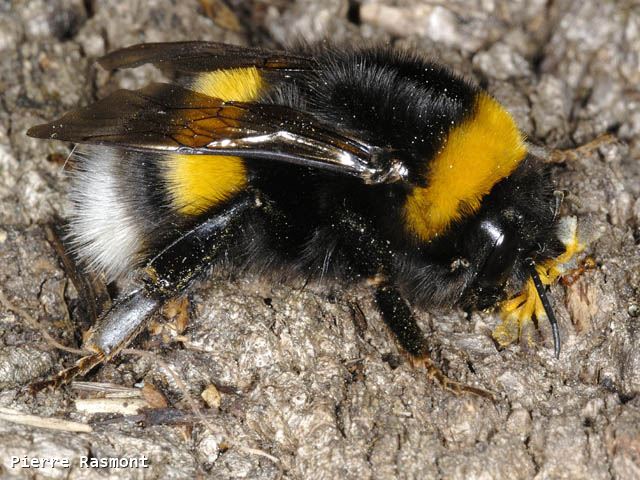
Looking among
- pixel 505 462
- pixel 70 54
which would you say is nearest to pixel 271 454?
pixel 505 462

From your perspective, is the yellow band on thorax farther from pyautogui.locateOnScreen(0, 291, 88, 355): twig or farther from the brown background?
pyautogui.locateOnScreen(0, 291, 88, 355): twig

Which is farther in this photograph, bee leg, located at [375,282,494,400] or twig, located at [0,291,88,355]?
twig, located at [0,291,88,355]

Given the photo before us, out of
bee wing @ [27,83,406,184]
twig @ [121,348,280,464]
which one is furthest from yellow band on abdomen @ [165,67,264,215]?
twig @ [121,348,280,464]

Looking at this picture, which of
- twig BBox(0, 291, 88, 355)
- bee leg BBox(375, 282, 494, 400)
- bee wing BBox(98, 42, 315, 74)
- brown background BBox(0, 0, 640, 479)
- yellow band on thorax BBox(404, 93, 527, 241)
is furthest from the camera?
bee wing BBox(98, 42, 315, 74)

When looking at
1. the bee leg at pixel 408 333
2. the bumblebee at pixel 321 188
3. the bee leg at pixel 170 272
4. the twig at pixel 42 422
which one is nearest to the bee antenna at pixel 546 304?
the bumblebee at pixel 321 188

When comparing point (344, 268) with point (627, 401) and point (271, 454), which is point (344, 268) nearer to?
point (271, 454)
